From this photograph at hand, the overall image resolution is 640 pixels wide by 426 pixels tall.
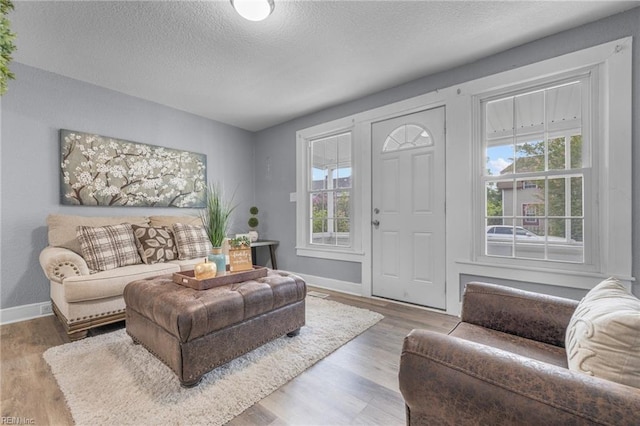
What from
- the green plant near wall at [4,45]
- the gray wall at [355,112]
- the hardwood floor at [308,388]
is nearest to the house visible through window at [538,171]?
the gray wall at [355,112]

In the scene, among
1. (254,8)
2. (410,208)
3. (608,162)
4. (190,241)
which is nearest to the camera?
(254,8)

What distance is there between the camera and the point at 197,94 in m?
3.28

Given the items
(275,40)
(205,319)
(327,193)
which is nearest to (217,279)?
(205,319)

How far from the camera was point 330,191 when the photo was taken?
377 cm

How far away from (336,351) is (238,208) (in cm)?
307

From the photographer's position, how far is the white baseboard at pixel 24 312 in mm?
2488

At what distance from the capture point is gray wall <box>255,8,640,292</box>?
6.40 feet

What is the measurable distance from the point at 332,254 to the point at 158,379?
2384 mm

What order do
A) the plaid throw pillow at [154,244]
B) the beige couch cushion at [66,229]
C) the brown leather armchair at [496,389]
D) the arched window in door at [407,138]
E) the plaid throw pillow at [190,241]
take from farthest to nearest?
the plaid throw pillow at [190,241]
the arched window in door at [407,138]
the plaid throw pillow at [154,244]
the beige couch cushion at [66,229]
the brown leather armchair at [496,389]

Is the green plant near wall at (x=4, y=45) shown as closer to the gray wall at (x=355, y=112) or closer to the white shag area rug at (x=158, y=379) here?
the white shag area rug at (x=158, y=379)

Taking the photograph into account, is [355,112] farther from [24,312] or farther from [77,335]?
[24,312]

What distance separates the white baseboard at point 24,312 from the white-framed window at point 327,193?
109 inches

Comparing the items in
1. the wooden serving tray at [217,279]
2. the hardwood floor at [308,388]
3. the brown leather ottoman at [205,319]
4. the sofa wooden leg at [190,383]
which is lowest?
the hardwood floor at [308,388]

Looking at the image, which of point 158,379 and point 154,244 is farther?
point 154,244
